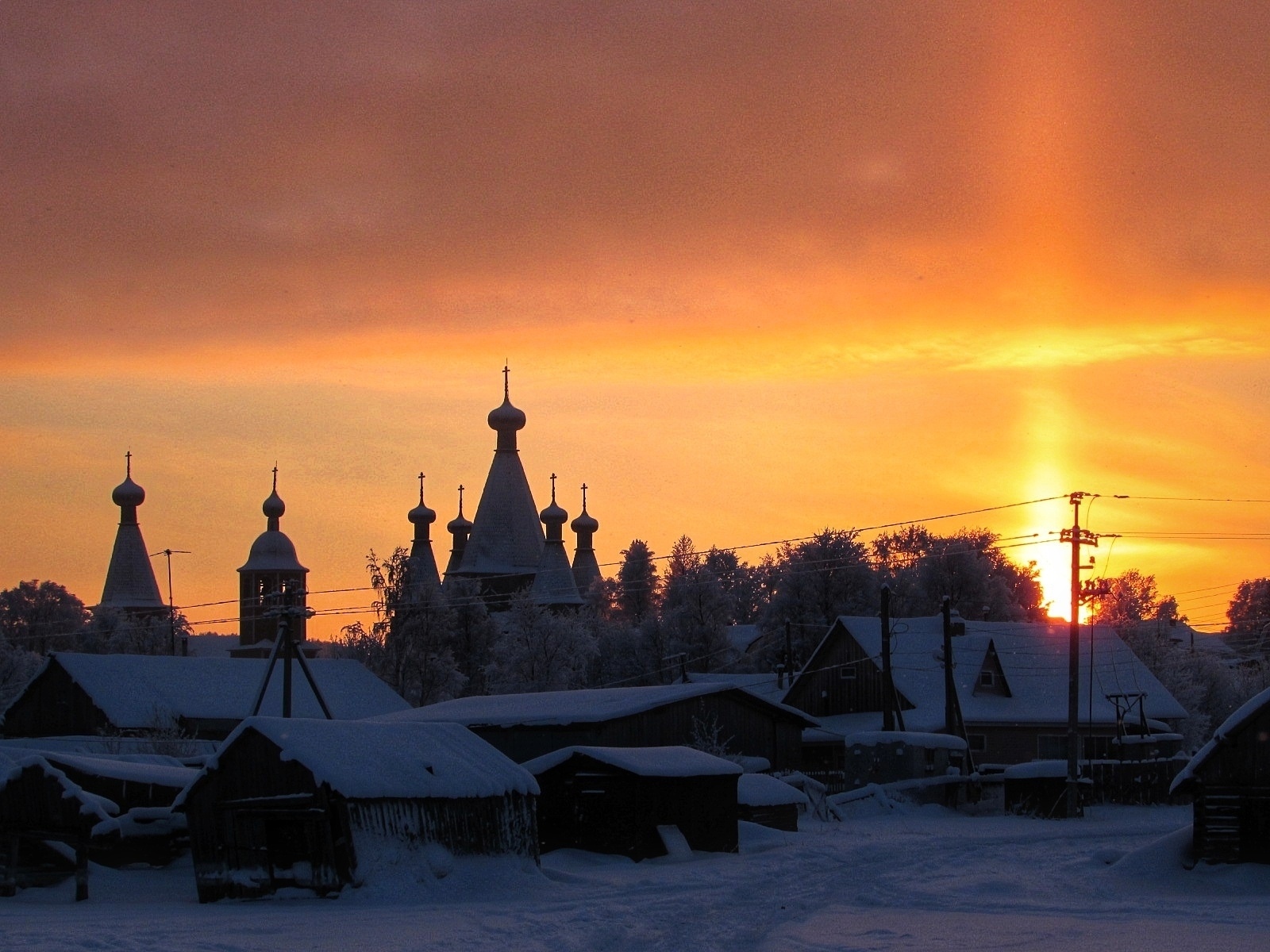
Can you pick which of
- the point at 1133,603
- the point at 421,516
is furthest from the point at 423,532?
the point at 1133,603

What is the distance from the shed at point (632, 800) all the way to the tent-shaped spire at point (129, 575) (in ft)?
243

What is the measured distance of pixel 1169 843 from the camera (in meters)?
28.2

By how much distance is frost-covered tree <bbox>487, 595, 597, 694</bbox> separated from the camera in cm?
7719

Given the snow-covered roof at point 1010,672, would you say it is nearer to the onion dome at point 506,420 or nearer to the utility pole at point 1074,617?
the utility pole at point 1074,617

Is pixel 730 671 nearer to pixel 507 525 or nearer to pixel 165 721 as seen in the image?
pixel 507 525

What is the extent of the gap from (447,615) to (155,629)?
27.1m

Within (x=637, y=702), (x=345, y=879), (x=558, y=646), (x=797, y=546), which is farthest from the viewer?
(x=797, y=546)

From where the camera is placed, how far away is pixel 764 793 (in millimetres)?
38750

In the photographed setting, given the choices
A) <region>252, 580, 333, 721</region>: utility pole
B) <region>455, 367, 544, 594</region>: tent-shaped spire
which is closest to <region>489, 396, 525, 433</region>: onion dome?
<region>455, 367, 544, 594</region>: tent-shaped spire

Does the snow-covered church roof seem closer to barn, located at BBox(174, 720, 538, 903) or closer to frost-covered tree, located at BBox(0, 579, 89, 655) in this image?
frost-covered tree, located at BBox(0, 579, 89, 655)

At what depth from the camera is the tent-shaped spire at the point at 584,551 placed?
112 m

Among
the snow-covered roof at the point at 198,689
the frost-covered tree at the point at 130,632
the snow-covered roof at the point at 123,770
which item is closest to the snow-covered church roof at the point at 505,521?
the frost-covered tree at the point at 130,632

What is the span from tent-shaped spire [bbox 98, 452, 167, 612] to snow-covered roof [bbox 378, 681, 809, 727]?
59652mm

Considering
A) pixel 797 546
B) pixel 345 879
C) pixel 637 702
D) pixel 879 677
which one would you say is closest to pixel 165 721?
pixel 637 702
